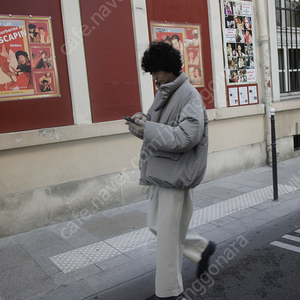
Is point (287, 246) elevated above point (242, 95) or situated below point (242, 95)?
below

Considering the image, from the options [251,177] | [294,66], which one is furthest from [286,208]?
[294,66]

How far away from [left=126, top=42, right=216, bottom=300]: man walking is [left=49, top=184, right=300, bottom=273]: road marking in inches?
48.3

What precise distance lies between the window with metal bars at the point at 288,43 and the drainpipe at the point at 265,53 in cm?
66

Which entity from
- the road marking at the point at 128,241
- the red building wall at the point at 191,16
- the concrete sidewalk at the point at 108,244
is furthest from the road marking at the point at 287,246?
the red building wall at the point at 191,16

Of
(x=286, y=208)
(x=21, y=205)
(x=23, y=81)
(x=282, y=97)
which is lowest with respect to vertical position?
(x=286, y=208)

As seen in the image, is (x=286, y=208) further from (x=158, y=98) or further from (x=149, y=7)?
(x=149, y=7)

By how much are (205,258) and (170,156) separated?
109 cm

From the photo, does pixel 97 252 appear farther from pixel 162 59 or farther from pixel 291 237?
pixel 162 59

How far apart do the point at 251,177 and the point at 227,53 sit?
247 cm

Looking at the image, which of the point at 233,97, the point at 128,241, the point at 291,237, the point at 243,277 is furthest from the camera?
the point at 233,97

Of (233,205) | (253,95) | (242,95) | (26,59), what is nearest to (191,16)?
(242,95)

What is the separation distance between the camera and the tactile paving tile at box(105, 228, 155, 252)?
389 centimetres

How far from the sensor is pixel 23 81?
452 cm

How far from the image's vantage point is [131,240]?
406cm
